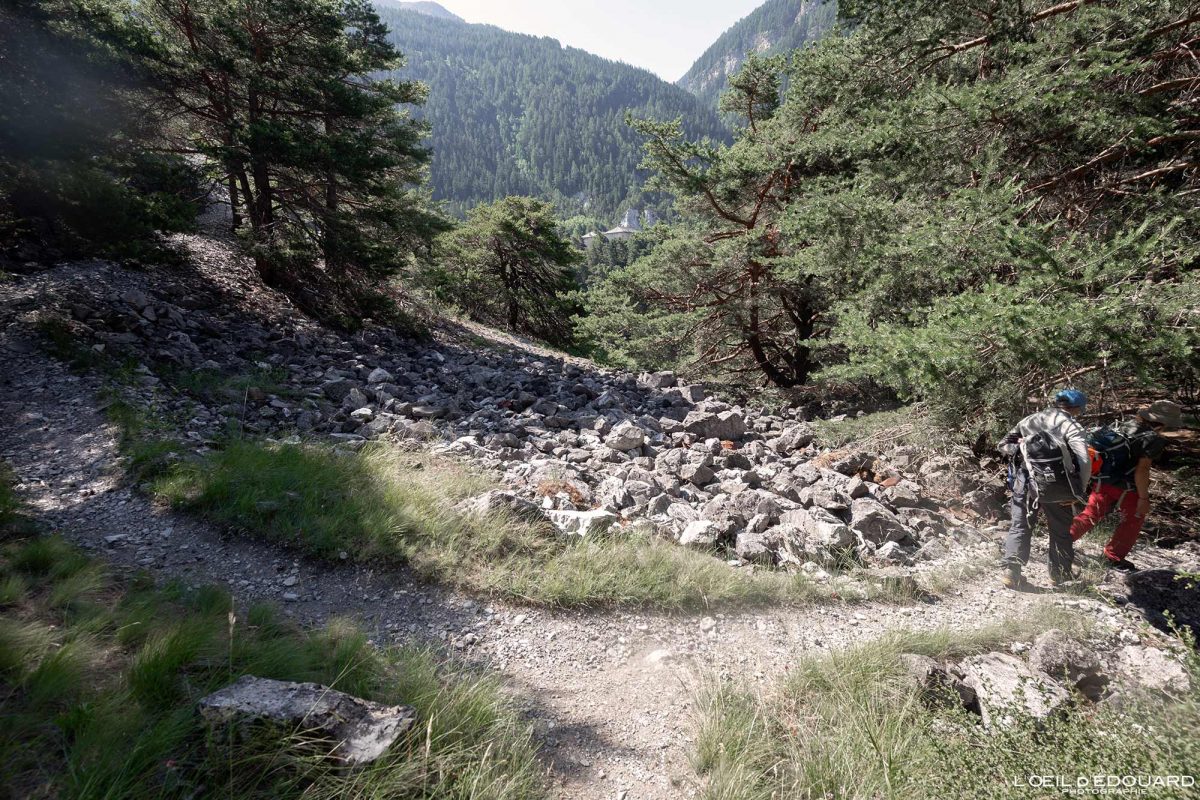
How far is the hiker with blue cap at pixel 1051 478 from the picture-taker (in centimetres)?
445

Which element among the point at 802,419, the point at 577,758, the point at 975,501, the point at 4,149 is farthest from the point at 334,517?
the point at 802,419

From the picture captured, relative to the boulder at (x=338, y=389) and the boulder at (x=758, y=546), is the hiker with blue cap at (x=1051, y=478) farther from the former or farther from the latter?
the boulder at (x=338, y=389)

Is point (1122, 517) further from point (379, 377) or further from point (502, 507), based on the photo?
point (379, 377)

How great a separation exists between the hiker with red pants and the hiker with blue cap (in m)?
0.24

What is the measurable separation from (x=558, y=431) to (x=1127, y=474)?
6.65 m

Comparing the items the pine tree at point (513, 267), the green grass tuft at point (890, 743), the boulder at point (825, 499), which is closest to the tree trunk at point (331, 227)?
the pine tree at point (513, 267)

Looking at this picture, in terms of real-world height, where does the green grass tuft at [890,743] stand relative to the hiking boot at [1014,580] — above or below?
above

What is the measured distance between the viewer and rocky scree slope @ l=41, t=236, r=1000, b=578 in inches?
207

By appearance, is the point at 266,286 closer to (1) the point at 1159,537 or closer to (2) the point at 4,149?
(2) the point at 4,149

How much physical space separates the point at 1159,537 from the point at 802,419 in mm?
5296

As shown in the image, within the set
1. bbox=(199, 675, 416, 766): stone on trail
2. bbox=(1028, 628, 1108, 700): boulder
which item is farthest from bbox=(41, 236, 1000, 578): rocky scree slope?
bbox=(199, 675, 416, 766): stone on trail

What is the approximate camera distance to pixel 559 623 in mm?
3672

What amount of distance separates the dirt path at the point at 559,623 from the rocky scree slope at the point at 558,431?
849mm

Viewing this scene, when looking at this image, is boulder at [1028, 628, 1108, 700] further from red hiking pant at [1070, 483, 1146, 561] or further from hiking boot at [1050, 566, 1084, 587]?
red hiking pant at [1070, 483, 1146, 561]
